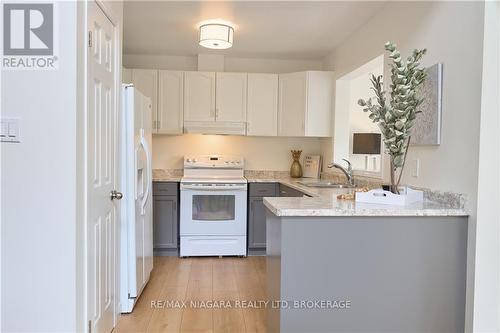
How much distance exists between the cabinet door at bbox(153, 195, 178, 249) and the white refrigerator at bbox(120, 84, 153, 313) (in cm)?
118

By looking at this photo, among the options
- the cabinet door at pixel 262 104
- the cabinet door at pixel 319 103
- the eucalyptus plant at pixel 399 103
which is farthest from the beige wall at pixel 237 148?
the eucalyptus plant at pixel 399 103

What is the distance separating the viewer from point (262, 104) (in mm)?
4535

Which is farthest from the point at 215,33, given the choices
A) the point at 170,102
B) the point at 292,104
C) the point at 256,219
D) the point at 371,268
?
the point at 371,268

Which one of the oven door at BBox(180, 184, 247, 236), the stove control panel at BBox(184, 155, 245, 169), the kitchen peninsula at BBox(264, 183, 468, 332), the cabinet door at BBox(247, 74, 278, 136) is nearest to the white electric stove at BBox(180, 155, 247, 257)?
the oven door at BBox(180, 184, 247, 236)

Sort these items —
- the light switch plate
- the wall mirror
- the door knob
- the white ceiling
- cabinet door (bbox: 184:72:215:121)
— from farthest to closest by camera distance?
cabinet door (bbox: 184:72:215:121) < the wall mirror < the white ceiling < the door knob < the light switch plate

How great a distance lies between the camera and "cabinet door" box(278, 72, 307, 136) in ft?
14.3

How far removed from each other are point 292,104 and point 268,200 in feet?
8.17

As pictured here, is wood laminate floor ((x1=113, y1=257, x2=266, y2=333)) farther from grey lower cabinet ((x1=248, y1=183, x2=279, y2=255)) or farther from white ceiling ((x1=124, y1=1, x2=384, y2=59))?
white ceiling ((x1=124, y1=1, x2=384, y2=59))

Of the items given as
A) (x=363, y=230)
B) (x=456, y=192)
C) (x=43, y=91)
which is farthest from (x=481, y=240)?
(x=43, y=91)

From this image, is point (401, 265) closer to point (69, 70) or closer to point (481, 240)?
point (481, 240)

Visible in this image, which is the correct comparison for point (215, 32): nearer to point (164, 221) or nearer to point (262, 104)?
point (262, 104)

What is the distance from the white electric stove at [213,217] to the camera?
4125mm

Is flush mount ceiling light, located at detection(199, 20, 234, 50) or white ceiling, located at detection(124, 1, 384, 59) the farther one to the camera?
flush mount ceiling light, located at detection(199, 20, 234, 50)

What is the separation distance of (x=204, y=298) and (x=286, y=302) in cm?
128
